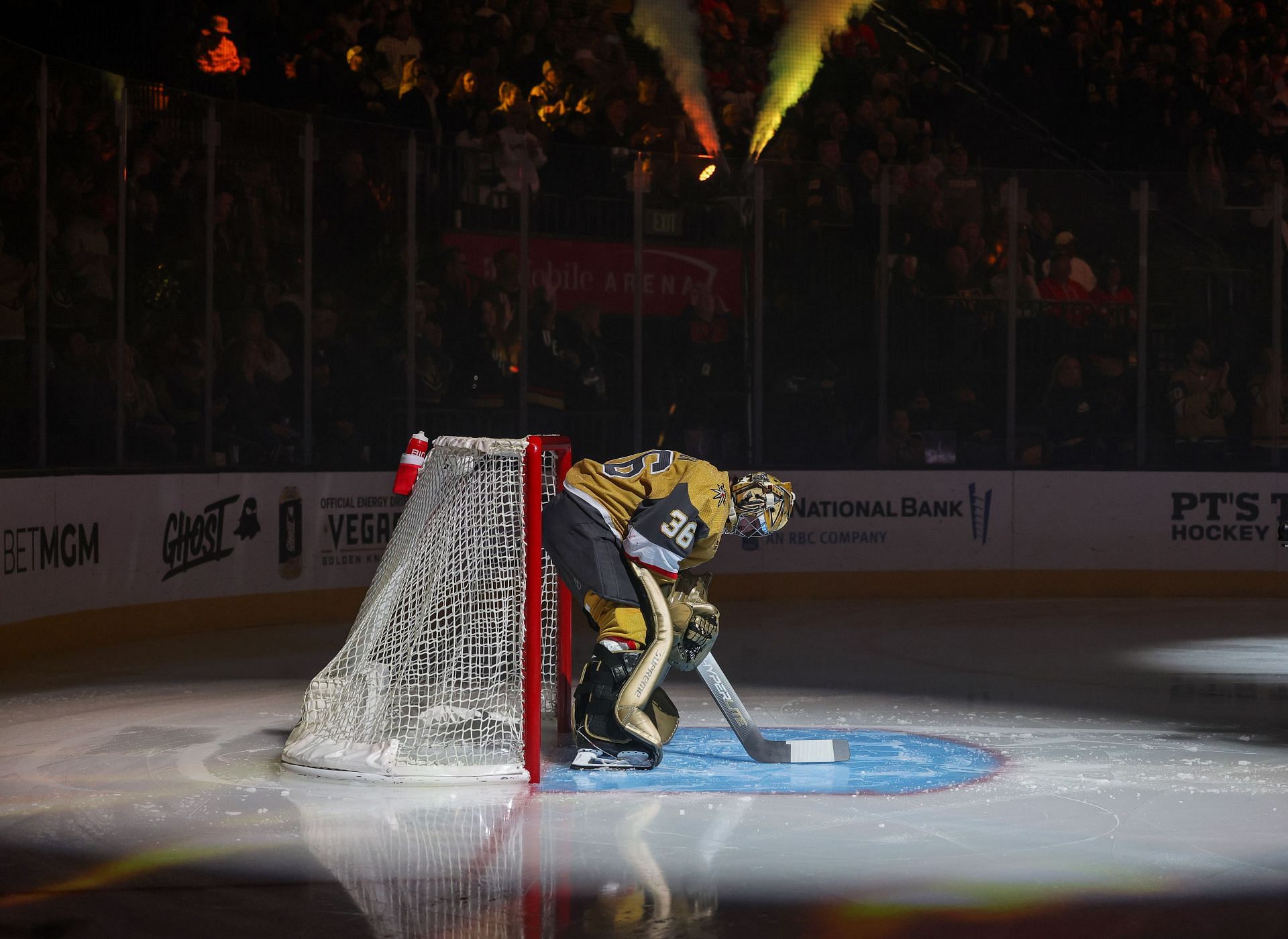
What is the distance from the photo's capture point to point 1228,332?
39.8 ft

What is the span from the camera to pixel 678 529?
5.40 meters

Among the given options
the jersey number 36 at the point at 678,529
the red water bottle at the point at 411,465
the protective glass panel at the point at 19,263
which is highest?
the protective glass panel at the point at 19,263

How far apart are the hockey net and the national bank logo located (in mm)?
6391

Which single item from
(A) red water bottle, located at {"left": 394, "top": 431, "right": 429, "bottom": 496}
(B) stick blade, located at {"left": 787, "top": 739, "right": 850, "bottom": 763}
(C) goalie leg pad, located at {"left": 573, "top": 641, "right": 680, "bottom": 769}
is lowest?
(B) stick blade, located at {"left": 787, "top": 739, "right": 850, "bottom": 763}

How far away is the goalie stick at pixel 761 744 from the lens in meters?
5.61

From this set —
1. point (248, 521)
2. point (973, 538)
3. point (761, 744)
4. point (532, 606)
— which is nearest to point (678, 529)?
point (532, 606)

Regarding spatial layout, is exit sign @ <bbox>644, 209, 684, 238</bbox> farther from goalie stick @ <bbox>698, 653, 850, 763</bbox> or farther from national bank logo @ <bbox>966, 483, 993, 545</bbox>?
goalie stick @ <bbox>698, 653, 850, 763</bbox>

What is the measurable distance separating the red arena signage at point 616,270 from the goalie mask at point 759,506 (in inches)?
225

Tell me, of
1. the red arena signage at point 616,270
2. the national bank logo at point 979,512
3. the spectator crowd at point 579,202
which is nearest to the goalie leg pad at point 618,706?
the spectator crowd at point 579,202

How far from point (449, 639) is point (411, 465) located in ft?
2.41

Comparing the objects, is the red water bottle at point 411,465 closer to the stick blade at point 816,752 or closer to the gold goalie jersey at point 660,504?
the gold goalie jersey at point 660,504

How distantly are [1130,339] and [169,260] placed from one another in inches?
269

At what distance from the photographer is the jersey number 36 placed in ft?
17.7

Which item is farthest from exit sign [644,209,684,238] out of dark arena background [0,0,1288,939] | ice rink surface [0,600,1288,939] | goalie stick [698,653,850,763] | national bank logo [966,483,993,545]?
goalie stick [698,653,850,763]
